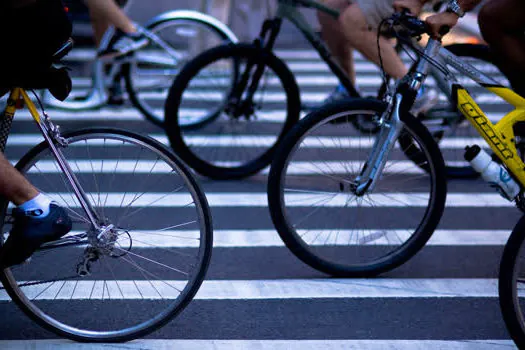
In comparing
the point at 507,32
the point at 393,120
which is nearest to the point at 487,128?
the point at 393,120

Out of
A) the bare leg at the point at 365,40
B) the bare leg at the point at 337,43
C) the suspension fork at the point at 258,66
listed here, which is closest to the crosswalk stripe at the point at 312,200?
the suspension fork at the point at 258,66

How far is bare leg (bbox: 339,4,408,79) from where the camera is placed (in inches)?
234

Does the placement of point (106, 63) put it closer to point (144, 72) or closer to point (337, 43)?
point (144, 72)

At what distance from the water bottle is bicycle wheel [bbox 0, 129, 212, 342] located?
1381 mm

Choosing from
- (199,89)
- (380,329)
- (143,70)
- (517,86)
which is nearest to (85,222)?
(380,329)

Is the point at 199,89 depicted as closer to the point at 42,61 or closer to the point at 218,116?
the point at 218,116

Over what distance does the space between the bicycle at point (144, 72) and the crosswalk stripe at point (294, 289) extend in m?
3.16

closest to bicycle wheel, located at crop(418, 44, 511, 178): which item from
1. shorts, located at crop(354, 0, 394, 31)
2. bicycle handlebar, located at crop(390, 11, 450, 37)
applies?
shorts, located at crop(354, 0, 394, 31)

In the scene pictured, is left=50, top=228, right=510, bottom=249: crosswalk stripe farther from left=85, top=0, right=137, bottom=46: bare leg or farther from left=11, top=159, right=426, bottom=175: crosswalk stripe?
left=85, top=0, right=137, bottom=46: bare leg

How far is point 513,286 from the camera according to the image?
12.2 ft

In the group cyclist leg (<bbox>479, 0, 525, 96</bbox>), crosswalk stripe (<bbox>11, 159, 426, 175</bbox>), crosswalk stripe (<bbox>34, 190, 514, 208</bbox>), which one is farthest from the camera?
crosswalk stripe (<bbox>34, 190, 514, 208</bbox>)

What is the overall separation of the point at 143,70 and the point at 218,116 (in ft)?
3.21

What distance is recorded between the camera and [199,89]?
7.20 m

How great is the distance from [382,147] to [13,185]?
73.6 inches
